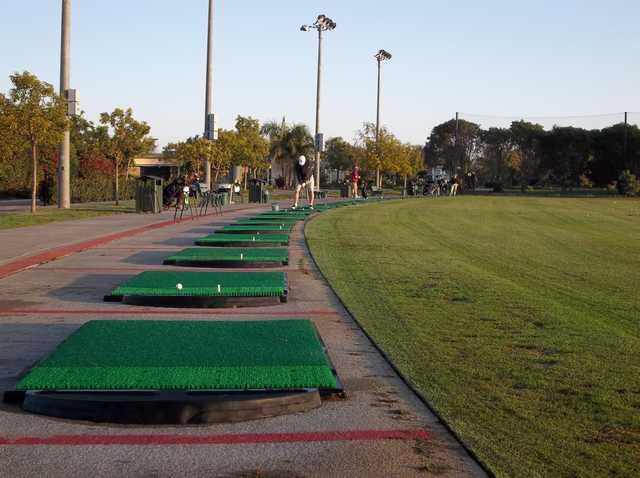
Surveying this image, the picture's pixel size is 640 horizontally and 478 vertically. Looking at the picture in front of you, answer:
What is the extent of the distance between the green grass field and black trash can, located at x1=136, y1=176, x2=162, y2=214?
10891 mm

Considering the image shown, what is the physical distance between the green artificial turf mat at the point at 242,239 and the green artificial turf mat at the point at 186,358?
8340 millimetres

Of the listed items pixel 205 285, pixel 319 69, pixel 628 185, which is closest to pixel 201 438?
pixel 205 285

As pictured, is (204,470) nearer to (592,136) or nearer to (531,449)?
(531,449)

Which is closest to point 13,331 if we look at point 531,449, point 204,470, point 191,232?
point 204,470

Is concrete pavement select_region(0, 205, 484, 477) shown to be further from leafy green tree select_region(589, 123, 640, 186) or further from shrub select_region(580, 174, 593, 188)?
shrub select_region(580, 174, 593, 188)

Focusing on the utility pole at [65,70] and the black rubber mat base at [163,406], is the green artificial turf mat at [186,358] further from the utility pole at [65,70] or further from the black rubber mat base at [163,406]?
the utility pole at [65,70]

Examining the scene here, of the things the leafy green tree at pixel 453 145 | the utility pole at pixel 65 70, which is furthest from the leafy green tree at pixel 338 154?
the utility pole at pixel 65 70

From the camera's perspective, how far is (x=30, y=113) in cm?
2584

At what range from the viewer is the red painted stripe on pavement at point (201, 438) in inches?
187

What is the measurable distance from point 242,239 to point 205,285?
6.67 meters

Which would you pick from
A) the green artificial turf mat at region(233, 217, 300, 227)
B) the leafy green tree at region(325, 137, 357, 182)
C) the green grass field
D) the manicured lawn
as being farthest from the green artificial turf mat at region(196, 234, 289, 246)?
the leafy green tree at region(325, 137, 357, 182)

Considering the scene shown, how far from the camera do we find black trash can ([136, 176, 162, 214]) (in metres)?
28.3

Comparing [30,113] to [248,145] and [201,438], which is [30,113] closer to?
[201,438]

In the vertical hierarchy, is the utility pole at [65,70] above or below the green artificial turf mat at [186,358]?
above
